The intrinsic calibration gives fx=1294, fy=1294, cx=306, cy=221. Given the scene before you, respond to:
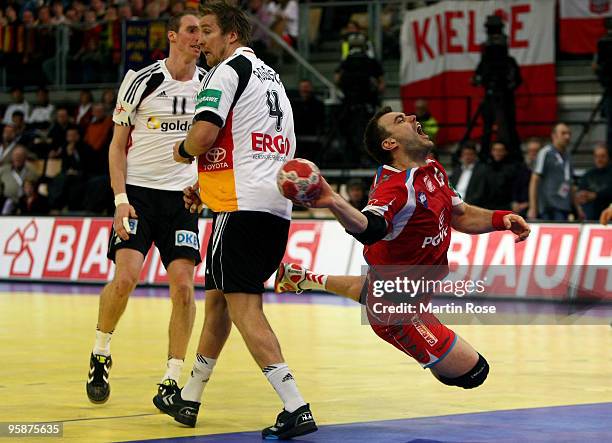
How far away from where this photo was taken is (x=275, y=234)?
7.74 metres

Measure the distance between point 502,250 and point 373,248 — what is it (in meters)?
9.87

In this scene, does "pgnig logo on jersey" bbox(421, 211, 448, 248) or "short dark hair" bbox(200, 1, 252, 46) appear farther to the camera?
"pgnig logo on jersey" bbox(421, 211, 448, 248)

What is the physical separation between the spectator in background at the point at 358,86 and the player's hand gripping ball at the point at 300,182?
45.7 feet

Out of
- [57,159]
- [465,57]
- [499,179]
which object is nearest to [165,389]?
[499,179]

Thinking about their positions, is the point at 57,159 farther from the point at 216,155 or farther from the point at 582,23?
the point at 216,155

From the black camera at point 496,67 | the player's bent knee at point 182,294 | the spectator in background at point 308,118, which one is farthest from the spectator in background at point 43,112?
the player's bent knee at point 182,294

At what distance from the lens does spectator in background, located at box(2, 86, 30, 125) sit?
2627 centimetres

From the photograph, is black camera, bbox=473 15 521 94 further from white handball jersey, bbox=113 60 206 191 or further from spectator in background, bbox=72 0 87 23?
spectator in background, bbox=72 0 87 23

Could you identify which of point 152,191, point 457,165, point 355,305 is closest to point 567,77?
point 457,165

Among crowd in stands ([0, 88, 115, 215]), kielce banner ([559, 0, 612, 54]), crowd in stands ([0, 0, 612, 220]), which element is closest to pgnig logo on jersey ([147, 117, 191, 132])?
crowd in stands ([0, 0, 612, 220])

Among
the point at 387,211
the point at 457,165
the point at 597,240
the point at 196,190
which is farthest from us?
the point at 457,165

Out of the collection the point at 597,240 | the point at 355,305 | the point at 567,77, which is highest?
the point at 567,77

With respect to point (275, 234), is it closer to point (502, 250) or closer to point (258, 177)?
point (258, 177)

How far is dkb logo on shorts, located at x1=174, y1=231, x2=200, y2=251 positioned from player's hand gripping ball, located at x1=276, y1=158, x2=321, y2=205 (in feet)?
8.61
